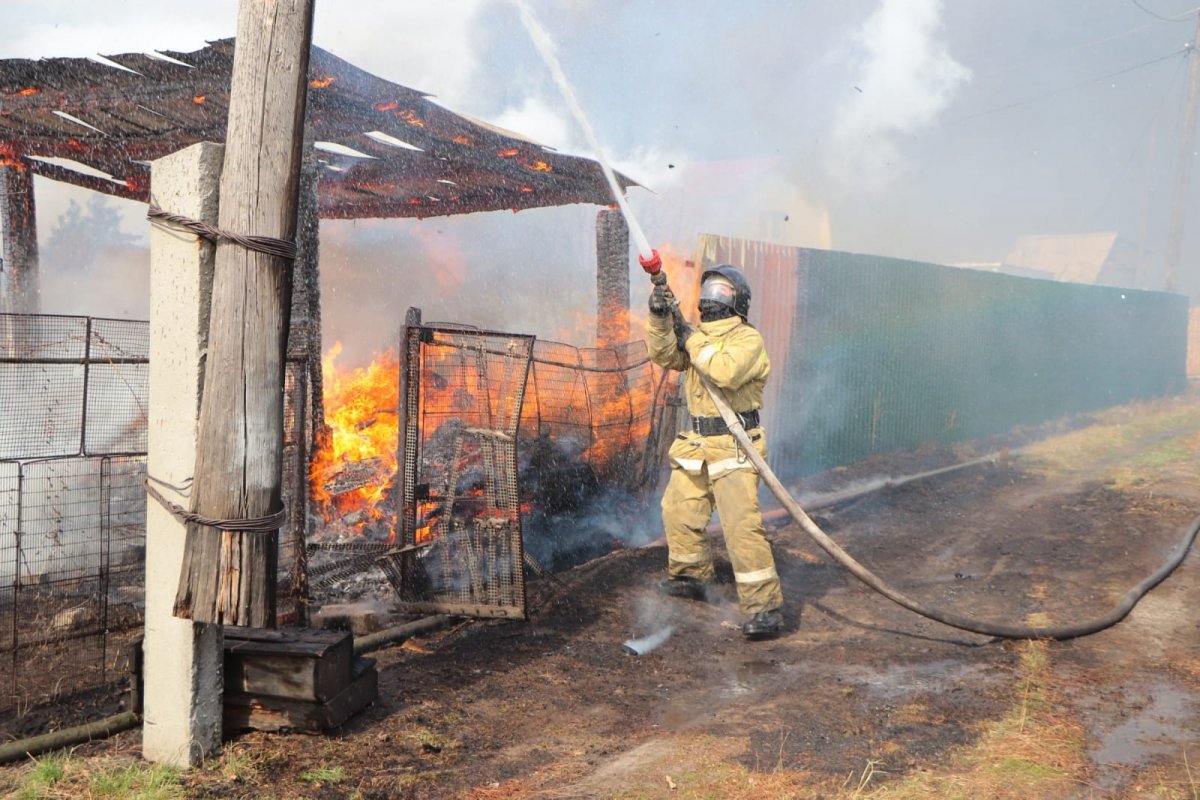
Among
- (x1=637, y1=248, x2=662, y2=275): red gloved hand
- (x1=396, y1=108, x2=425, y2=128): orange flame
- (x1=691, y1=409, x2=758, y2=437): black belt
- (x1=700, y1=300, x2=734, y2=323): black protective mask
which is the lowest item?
(x1=691, y1=409, x2=758, y2=437): black belt

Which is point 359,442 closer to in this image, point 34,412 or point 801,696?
point 34,412

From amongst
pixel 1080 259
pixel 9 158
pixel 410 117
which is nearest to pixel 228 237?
pixel 410 117

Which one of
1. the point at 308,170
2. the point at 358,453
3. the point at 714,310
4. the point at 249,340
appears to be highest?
the point at 308,170

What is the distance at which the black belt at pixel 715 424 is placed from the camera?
5.91 metres

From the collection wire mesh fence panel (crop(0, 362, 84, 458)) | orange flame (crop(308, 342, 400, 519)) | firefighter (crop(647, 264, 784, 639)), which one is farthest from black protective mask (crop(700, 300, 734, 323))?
wire mesh fence panel (crop(0, 362, 84, 458))

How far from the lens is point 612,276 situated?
10500 millimetres

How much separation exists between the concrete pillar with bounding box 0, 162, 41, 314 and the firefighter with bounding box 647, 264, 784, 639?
9525mm

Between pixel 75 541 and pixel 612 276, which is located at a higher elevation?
pixel 612 276

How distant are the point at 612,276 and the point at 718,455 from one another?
5072 millimetres

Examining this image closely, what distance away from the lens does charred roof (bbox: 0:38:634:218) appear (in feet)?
22.0

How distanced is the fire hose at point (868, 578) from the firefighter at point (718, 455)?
119mm

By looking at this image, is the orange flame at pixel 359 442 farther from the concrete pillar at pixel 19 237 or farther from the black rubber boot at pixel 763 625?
the concrete pillar at pixel 19 237

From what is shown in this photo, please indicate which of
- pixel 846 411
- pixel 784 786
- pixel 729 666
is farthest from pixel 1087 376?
pixel 784 786

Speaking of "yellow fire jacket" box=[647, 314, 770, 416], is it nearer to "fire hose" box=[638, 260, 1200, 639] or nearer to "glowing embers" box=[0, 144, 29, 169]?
"fire hose" box=[638, 260, 1200, 639]
